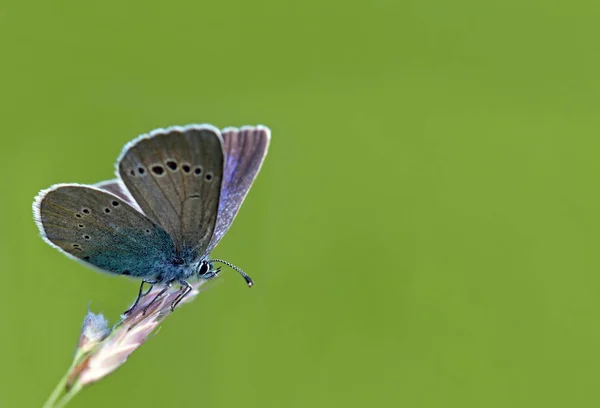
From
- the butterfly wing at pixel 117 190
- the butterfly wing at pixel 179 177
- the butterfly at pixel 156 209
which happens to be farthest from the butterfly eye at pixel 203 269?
the butterfly wing at pixel 117 190

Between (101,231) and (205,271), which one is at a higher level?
(101,231)

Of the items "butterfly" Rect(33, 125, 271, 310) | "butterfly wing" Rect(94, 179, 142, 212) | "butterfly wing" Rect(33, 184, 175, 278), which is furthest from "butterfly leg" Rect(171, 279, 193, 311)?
"butterfly wing" Rect(94, 179, 142, 212)

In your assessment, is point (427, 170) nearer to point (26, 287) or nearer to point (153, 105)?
point (153, 105)

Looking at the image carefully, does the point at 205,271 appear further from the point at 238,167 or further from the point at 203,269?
the point at 238,167

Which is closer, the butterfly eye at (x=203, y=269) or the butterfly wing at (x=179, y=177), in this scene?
the butterfly wing at (x=179, y=177)

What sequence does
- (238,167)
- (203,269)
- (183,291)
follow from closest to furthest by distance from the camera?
(183,291) < (203,269) < (238,167)

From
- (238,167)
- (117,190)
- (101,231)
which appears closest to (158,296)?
(101,231)

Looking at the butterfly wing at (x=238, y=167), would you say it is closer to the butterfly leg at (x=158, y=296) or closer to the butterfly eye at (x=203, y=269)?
the butterfly eye at (x=203, y=269)
